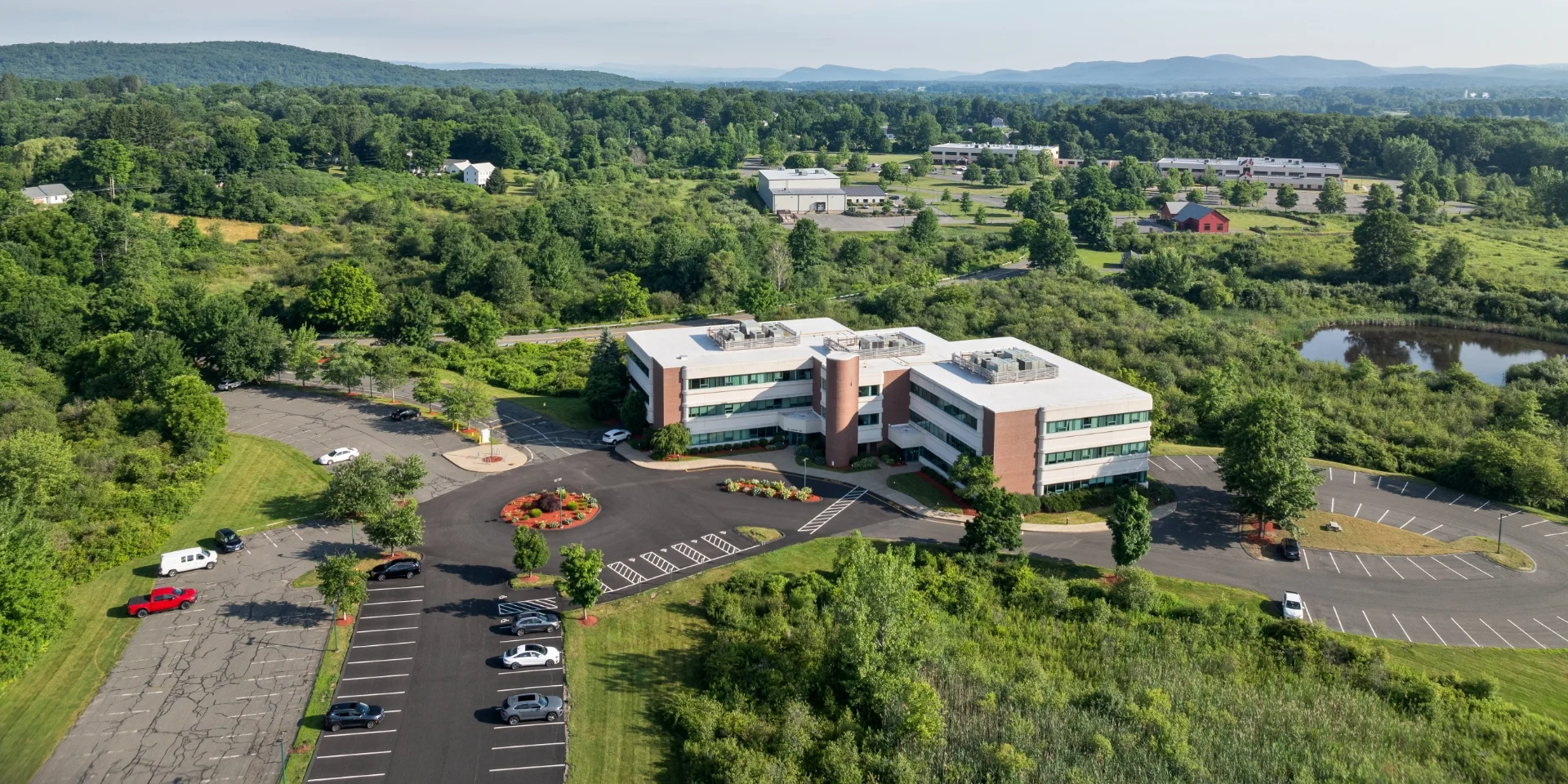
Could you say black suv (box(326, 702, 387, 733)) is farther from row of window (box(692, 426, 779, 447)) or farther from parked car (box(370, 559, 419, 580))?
row of window (box(692, 426, 779, 447))

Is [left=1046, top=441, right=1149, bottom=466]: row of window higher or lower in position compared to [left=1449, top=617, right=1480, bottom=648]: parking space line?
higher

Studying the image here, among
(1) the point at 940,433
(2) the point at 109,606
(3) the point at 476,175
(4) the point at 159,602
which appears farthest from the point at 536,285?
(4) the point at 159,602

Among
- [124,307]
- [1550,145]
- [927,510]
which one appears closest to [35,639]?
[927,510]

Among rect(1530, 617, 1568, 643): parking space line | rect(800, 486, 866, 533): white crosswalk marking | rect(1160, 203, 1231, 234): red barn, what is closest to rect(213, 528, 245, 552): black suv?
rect(800, 486, 866, 533): white crosswalk marking

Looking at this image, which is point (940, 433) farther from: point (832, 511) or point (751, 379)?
point (751, 379)

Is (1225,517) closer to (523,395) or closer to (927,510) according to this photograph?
(927,510)
